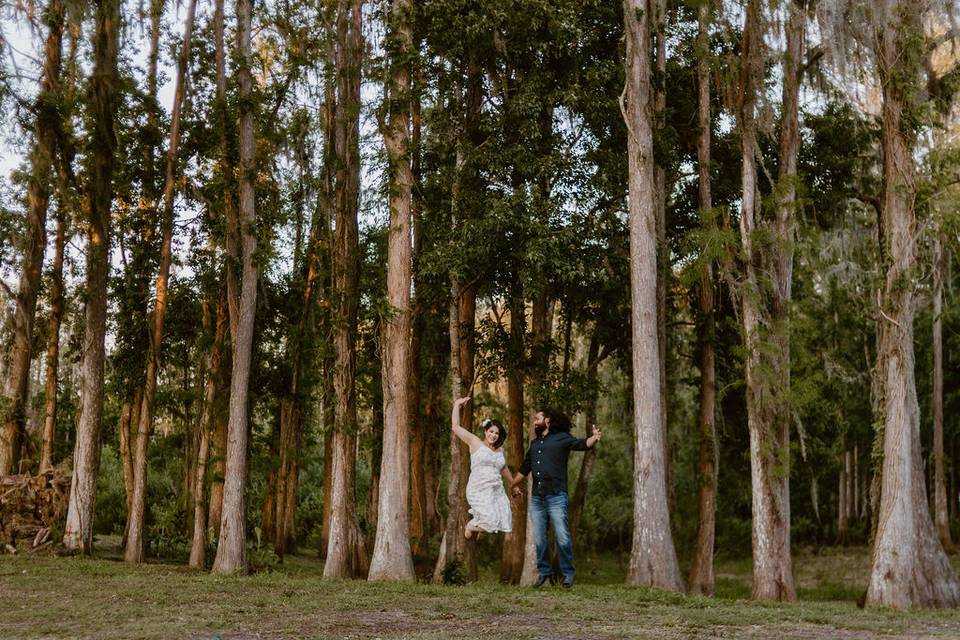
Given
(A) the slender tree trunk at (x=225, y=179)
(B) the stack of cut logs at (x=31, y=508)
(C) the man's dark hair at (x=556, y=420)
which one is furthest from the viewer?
(B) the stack of cut logs at (x=31, y=508)

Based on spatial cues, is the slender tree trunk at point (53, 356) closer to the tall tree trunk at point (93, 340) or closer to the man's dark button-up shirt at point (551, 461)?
the tall tree trunk at point (93, 340)

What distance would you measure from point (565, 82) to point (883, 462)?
865cm

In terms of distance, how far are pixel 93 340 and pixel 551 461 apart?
11.7m

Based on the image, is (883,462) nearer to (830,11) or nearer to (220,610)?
(830,11)

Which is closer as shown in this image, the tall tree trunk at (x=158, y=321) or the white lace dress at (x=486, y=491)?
the white lace dress at (x=486, y=491)

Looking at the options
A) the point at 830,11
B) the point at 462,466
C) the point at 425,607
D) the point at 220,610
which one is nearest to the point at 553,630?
the point at 425,607

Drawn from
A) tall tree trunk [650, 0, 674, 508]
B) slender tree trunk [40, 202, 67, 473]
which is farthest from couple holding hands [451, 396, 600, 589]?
slender tree trunk [40, 202, 67, 473]

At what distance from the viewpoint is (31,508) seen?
1945 cm

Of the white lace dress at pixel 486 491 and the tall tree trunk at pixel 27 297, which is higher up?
the tall tree trunk at pixel 27 297

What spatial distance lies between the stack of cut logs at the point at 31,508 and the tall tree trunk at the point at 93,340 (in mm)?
506

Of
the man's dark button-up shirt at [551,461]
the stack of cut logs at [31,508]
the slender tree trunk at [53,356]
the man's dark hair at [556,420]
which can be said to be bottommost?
the stack of cut logs at [31,508]

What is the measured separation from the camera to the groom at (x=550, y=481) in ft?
37.8

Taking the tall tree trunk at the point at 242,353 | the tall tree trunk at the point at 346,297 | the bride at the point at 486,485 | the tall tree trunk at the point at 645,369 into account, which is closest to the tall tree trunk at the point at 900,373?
the tall tree trunk at the point at 645,369

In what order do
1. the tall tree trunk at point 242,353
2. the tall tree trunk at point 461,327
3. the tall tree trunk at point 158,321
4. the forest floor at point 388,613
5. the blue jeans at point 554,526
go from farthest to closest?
1. the tall tree trunk at point 158,321
2. the tall tree trunk at point 242,353
3. the tall tree trunk at point 461,327
4. the blue jeans at point 554,526
5. the forest floor at point 388,613
